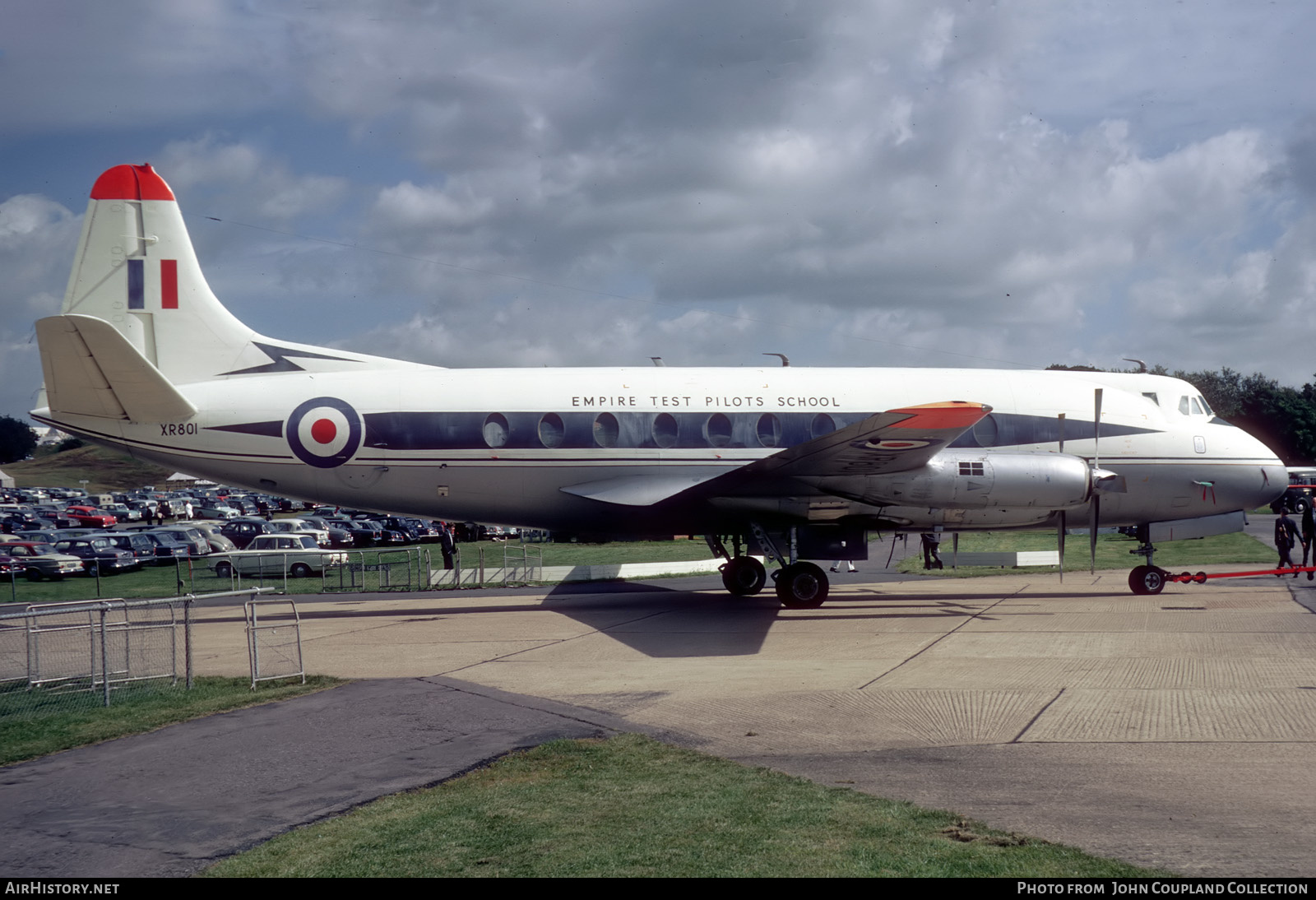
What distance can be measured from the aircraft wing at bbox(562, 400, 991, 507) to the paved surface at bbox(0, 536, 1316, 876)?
246 centimetres

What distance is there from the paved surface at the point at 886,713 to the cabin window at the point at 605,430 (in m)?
3.44

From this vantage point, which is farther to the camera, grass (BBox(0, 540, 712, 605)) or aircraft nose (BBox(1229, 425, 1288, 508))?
grass (BBox(0, 540, 712, 605))

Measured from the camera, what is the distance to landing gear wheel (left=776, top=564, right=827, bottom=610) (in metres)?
19.4

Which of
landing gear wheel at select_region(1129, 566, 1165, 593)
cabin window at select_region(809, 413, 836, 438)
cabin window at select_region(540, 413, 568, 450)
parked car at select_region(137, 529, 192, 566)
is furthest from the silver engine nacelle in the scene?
parked car at select_region(137, 529, 192, 566)

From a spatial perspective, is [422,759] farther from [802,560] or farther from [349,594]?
[349,594]

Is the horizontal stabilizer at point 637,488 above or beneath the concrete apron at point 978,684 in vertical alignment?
above

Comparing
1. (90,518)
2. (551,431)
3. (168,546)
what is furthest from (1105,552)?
(90,518)

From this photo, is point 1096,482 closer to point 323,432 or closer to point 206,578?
point 323,432

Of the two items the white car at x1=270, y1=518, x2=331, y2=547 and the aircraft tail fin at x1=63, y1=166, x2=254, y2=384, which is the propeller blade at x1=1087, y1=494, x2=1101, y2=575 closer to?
the aircraft tail fin at x1=63, y1=166, x2=254, y2=384

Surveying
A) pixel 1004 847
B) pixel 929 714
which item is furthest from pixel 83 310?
pixel 1004 847

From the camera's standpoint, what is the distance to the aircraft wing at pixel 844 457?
15916 mm

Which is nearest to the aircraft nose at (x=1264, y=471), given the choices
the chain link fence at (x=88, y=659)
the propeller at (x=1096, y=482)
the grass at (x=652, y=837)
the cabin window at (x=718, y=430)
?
the propeller at (x=1096, y=482)

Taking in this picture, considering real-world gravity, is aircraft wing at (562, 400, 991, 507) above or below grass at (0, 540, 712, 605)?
above

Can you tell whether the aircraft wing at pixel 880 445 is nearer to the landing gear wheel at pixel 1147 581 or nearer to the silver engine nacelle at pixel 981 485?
the silver engine nacelle at pixel 981 485
